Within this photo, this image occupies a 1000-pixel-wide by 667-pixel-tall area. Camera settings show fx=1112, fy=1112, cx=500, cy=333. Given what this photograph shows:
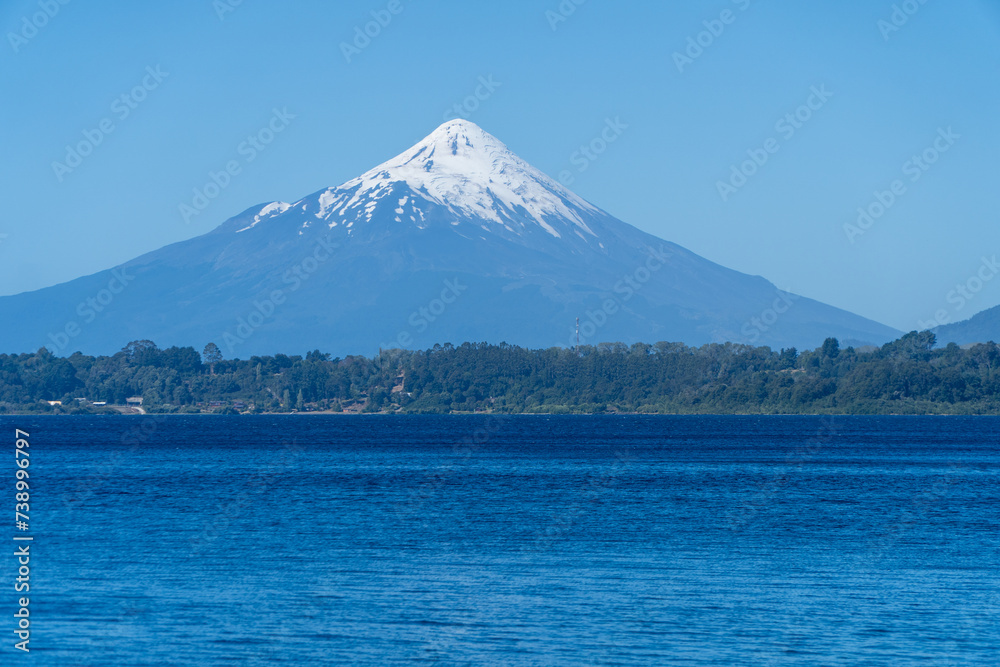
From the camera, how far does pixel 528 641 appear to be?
24.9 m

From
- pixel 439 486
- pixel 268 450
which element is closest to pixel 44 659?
pixel 439 486

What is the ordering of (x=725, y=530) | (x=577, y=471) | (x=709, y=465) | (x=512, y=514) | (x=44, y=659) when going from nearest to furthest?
(x=44, y=659), (x=725, y=530), (x=512, y=514), (x=577, y=471), (x=709, y=465)

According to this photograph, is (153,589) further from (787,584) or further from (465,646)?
(787,584)

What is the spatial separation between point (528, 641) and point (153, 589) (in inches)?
439

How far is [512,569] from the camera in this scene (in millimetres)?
33250

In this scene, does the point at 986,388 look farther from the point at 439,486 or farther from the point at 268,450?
the point at 439,486

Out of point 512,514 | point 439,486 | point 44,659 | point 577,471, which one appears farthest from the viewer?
point 577,471

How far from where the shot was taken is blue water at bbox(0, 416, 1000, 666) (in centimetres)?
2448

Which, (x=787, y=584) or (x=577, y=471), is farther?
(x=577, y=471)

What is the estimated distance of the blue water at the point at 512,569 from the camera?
2448 cm

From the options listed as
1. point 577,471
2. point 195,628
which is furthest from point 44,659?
point 577,471

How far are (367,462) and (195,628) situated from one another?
59.6m

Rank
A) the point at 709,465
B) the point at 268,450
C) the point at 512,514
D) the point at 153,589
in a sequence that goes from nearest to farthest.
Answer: the point at 153,589, the point at 512,514, the point at 709,465, the point at 268,450

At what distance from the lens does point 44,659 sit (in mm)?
23359
